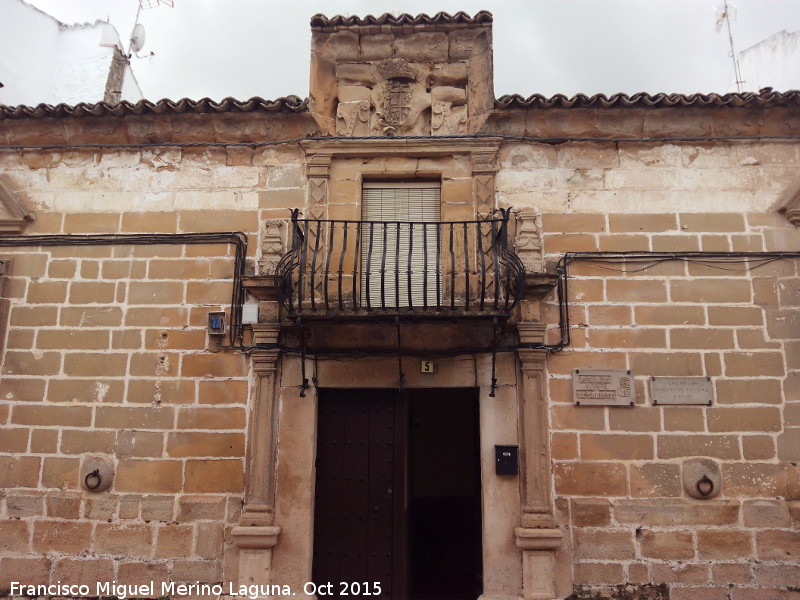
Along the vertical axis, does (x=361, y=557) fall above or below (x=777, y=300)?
below

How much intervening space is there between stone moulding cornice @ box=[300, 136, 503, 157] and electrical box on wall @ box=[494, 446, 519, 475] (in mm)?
2552

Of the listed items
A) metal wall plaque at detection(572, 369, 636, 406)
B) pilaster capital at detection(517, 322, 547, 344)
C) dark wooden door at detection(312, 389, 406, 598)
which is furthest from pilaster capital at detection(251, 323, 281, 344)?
metal wall plaque at detection(572, 369, 636, 406)

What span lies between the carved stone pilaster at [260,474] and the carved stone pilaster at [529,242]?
2.11 metres

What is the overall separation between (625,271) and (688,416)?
1.25m

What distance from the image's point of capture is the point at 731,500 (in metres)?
4.52

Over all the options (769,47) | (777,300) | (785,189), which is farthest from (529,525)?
(769,47)

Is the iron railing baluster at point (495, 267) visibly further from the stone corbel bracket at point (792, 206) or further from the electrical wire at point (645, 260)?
the stone corbel bracket at point (792, 206)

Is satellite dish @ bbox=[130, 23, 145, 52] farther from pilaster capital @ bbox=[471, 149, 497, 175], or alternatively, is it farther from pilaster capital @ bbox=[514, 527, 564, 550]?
pilaster capital @ bbox=[514, 527, 564, 550]

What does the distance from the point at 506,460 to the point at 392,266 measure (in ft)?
6.14

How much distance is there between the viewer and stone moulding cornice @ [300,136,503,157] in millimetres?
5188

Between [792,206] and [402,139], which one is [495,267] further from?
[792,206]

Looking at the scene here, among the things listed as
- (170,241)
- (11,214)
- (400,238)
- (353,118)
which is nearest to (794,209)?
(400,238)

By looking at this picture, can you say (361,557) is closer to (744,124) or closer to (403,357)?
(403,357)

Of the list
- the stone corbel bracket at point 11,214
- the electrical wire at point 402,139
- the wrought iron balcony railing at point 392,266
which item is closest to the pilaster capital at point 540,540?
the wrought iron balcony railing at point 392,266
